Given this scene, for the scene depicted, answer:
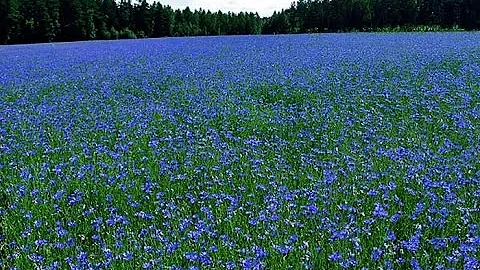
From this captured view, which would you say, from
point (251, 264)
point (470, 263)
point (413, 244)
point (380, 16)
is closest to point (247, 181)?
point (251, 264)

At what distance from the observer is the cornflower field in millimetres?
3441

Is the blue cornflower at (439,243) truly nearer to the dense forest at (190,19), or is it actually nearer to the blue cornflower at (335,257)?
the blue cornflower at (335,257)

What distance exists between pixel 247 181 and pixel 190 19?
59.9 metres

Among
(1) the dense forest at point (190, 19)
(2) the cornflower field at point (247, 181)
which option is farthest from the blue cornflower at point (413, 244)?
(1) the dense forest at point (190, 19)

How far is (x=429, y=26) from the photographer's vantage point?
5428cm

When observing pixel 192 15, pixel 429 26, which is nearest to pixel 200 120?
pixel 429 26

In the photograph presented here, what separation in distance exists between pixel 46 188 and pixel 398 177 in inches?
121

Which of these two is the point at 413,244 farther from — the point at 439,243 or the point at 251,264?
the point at 251,264

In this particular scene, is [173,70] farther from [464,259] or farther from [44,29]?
[44,29]

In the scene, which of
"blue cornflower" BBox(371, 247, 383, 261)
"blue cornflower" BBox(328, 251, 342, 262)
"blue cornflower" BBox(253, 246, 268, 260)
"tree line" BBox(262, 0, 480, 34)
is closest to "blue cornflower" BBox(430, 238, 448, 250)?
"blue cornflower" BBox(371, 247, 383, 261)

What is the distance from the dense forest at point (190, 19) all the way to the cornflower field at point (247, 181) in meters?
43.5

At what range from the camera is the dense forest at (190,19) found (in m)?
49.1

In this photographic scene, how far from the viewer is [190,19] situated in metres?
62.7

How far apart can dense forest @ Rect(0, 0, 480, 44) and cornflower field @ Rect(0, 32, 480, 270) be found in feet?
143
